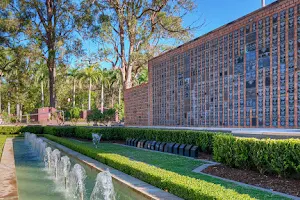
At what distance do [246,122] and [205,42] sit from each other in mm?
3472

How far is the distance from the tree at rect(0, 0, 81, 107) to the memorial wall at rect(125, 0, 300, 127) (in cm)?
1404

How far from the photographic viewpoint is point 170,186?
4.96m

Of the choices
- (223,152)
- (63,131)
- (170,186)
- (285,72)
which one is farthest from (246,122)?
(63,131)

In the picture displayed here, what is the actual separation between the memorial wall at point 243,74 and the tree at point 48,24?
14037 mm

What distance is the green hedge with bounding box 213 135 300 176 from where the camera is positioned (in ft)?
17.8

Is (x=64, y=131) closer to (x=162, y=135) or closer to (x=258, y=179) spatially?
(x=162, y=135)

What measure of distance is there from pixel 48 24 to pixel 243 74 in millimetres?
19541

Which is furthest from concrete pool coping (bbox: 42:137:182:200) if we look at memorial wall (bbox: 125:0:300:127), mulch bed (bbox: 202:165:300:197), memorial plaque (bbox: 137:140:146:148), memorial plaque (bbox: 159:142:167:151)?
memorial plaque (bbox: 137:140:146:148)

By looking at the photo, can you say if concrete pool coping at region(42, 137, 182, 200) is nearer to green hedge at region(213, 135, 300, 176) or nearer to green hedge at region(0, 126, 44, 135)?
green hedge at region(213, 135, 300, 176)

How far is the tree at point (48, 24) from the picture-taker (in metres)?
24.1

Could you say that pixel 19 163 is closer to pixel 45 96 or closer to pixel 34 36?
pixel 34 36

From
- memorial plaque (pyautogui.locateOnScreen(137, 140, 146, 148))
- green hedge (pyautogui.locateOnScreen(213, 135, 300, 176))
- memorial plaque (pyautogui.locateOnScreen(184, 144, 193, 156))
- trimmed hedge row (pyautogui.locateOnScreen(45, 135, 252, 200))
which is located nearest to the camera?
trimmed hedge row (pyautogui.locateOnScreen(45, 135, 252, 200))

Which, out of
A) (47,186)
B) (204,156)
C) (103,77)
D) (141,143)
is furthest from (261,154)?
(103,77)

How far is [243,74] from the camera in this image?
946 centimetres
